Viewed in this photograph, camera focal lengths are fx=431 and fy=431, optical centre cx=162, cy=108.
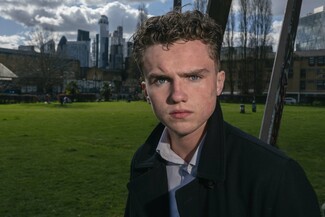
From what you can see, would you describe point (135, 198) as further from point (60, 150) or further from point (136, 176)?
point (60, 150)

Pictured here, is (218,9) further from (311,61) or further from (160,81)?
(311,61)

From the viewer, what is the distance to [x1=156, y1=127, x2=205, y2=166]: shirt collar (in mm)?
1717

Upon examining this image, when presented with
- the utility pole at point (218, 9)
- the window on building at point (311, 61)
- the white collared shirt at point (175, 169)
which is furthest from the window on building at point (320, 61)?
the white collared shirt at point (175, 169)

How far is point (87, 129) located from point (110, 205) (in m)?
12.3

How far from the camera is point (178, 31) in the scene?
1706 mm

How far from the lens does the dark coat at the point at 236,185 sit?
1416 mm

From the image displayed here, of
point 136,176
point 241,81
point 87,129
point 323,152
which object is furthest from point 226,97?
point 136,176

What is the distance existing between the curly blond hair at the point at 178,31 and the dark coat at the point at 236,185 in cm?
31

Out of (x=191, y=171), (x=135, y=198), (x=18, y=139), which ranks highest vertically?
(x=191, y=171)

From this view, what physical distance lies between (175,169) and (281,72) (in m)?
1.87

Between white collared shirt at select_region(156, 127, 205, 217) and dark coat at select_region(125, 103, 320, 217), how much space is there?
32 mm

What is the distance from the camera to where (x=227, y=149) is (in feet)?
5.35

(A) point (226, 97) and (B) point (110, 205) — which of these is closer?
(B) point (110, 205)

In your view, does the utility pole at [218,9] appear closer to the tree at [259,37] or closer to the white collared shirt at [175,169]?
the white collared shirt at [175,169]
